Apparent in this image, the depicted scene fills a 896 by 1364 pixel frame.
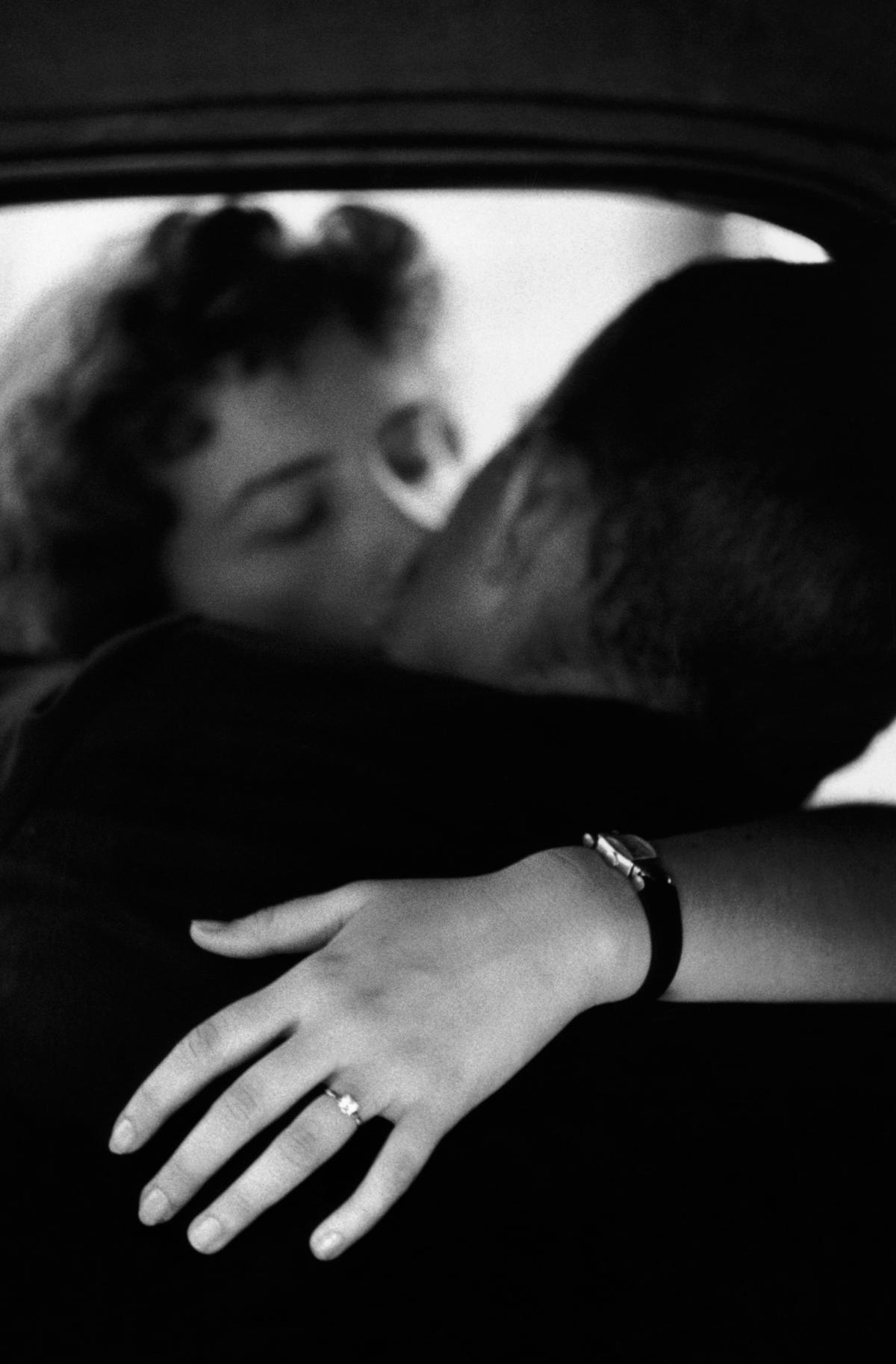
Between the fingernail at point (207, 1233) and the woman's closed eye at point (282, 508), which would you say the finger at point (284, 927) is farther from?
the woman's closed eye at point (282, 508)

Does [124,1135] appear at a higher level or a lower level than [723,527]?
lower

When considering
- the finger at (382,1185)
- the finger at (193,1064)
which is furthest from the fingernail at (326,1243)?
the finger at (193,1064)

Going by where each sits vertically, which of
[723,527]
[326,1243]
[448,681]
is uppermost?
[723,527]

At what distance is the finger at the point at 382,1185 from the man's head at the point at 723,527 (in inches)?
→ 17.5

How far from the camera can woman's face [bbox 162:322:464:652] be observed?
1354 mm

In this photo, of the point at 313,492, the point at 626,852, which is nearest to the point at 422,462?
the point at 313,492

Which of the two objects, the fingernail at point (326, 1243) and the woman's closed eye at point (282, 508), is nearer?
the fingernail at point (326, 1243)

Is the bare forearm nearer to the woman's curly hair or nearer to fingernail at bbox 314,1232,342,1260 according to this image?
fingernail at bbox 314,1232,342,1260

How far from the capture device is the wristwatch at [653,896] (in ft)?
2.78

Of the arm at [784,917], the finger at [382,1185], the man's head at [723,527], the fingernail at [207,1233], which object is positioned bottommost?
the fingernail at [207,1233]

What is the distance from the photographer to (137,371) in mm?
1389

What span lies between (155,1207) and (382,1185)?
0.14 m

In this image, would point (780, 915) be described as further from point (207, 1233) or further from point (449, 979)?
point (207, 1233)

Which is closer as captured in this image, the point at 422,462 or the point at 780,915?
the point at 780,915
